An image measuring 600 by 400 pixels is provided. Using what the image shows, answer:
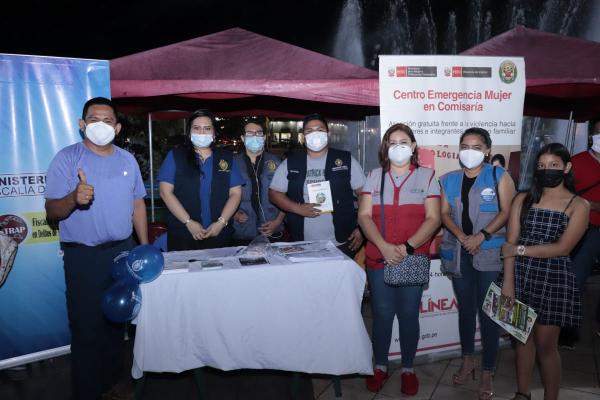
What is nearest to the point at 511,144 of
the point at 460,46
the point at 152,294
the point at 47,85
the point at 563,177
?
the point at 563,177

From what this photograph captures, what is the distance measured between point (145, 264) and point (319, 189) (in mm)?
1416

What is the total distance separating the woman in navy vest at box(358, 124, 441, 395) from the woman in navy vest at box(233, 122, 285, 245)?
1.18m

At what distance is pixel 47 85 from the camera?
310 cm

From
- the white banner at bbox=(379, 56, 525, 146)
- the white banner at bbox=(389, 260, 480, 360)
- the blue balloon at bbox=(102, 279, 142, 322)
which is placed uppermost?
the white banner at bbox=(379, 56, 525, 146)

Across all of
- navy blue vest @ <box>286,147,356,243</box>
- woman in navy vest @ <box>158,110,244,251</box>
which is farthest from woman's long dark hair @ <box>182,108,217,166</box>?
navy blue vest @ <box>286,147,356,243</box>

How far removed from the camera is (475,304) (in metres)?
3.02

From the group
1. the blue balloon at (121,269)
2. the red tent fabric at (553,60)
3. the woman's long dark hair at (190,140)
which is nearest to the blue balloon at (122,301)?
the blue balloon at (121,269)

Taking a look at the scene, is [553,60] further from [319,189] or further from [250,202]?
[250,202]

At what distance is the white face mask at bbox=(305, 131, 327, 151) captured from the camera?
316 cm

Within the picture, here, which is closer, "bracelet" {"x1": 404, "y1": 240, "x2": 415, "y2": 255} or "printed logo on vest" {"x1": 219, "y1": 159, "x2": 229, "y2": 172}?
"bracelet" {"x1": 404, "y1": 240, "x2": 415, "y2": 255}

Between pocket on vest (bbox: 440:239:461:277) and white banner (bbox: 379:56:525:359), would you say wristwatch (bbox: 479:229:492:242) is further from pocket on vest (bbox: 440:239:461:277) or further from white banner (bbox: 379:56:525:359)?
white banner (bbox: 379:56:525:359)

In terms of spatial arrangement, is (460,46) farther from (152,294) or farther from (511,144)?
(152,294)

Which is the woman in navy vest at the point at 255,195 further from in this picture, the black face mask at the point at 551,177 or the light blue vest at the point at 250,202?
the black face mask at the point at 551,177

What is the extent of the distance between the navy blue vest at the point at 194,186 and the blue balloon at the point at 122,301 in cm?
86
